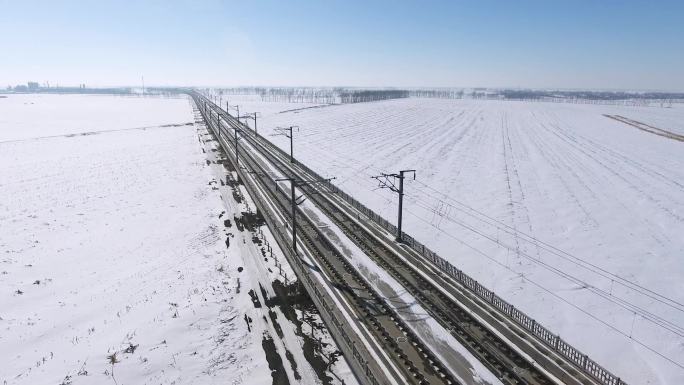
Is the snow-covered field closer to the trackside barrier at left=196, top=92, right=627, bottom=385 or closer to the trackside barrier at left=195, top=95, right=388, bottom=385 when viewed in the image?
the trackside barrier at left=196, top=92, right=627, bottom=385

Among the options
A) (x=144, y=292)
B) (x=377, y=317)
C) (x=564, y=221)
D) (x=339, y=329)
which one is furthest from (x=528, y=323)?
(x=144, y=292)

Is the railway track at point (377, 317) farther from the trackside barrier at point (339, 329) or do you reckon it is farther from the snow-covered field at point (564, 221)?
the snow-covered field at point (564, 221)

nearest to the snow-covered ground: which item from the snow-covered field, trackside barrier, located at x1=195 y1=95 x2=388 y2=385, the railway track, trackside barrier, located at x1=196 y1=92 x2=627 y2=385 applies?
trackside barrier, located at x1=195 y1=95 x2=388 y2=385

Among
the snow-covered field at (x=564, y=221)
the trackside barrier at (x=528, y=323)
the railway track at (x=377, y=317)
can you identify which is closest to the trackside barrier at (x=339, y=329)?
the railway track at (x=377, y=317)

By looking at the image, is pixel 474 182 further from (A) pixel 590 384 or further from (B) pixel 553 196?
(A) pixel 590 384

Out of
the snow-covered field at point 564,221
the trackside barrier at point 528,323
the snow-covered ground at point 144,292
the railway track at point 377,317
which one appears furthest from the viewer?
the snow-covered field at point 564,221

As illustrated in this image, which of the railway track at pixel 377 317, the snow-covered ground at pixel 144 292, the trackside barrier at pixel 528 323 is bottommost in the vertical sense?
the snow-covered ground at pixel 144 292
